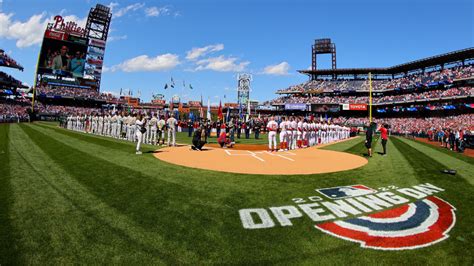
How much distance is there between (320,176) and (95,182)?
20.0 feet

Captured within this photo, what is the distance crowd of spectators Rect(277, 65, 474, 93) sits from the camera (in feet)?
Answer: 170

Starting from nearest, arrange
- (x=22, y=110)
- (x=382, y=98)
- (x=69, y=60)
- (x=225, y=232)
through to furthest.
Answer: (x=225, y=232) < (x=22, y=110) < (x=382, y=98) < (x=69, y=60)

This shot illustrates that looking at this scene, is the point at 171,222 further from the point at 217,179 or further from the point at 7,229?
the point at 217,179

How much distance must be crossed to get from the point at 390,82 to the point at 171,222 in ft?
247

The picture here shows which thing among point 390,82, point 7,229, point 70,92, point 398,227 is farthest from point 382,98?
point 70,92

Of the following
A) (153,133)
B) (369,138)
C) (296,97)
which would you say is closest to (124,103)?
(296,97)

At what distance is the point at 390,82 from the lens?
218 feet

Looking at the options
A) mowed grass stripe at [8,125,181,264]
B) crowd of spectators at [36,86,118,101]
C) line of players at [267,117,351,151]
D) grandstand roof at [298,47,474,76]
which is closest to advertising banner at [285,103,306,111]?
grandstand roof at [298,47,474,76]

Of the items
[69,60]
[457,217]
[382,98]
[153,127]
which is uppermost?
[69,60]

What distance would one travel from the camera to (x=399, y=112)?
59.8 meters

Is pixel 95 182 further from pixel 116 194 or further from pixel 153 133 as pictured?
pixel 153 133

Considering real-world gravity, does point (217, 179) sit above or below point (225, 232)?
above

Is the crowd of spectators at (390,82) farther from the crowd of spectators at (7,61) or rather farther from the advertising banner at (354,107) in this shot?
the crowd of spectators at (7,61)

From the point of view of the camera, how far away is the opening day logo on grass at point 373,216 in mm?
3859
